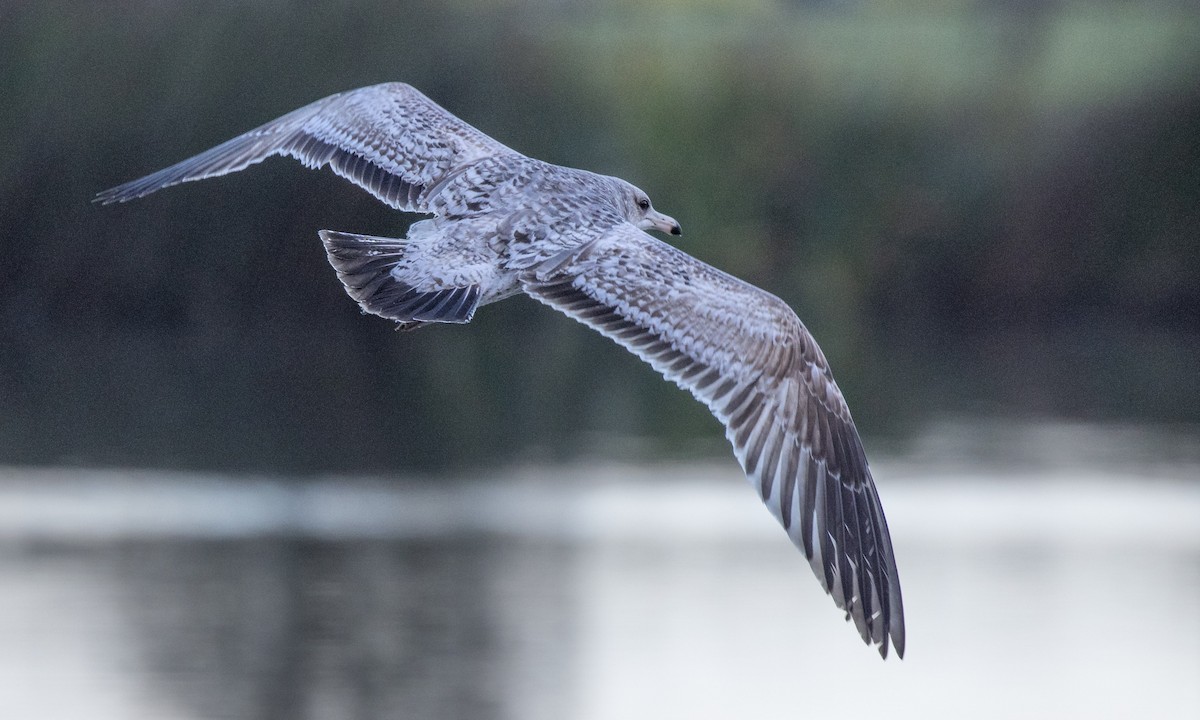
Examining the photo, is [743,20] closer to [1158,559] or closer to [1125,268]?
[1125,268]

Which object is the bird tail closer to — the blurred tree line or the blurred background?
the blurred background

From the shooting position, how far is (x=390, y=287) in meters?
8.41

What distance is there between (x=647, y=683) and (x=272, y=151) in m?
9.75

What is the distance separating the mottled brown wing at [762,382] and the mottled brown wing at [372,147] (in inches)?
59.7

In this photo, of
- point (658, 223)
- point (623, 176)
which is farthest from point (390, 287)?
point (623, 176)

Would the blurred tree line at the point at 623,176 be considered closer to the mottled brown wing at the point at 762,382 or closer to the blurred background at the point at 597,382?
the blurred background at the point at 597,382

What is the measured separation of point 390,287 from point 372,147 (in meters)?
1.58

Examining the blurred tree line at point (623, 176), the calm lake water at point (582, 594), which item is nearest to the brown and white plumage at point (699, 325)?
the calm lake water at point (582, 594)

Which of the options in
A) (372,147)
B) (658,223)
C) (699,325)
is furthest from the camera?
(658,223)

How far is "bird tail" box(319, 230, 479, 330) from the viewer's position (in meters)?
8.18

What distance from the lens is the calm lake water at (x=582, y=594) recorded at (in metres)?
18.0

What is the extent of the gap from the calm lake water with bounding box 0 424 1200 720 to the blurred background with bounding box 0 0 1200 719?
0.20 ft

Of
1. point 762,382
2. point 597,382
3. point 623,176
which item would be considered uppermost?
point 623,176

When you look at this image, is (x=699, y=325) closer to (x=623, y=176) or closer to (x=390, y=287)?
(x=390, y=287)
